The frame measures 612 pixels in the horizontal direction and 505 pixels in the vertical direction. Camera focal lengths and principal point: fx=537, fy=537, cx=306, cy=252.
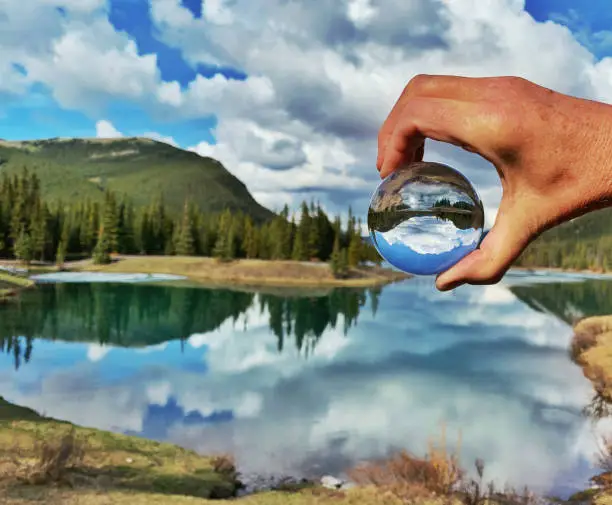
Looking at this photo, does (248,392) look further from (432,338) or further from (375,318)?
(375,318)

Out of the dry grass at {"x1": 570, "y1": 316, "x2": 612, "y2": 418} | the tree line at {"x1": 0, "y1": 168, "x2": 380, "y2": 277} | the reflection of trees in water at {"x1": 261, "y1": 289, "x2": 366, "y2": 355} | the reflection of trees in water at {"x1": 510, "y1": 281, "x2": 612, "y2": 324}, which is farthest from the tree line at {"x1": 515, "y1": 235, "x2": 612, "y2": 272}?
the dry grass at {"x1": 570, "y1": 316, "x2": 612, "y2": 418}

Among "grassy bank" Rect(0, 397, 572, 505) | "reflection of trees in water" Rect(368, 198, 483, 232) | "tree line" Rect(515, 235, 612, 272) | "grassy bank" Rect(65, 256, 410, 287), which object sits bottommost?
"grassy bank" Rect(0, 397, 572, 505)

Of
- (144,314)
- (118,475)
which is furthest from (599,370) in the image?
(144,314)

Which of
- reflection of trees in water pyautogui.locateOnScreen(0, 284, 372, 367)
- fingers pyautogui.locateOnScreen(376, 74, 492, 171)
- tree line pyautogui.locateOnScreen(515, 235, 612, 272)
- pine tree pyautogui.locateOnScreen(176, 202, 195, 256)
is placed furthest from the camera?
tree line pyautogui.locateOnScreen(515, 235, 612, 272)

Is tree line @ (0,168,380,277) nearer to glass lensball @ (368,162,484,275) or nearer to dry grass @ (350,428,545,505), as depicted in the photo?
dry grass @ (350,428,545,505)

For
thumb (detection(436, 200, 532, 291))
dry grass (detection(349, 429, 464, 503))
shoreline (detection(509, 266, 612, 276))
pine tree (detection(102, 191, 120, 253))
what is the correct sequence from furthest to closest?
shoreline (detection(509, 266, 612, 276)) < pine tree (detection(102, 191, 120, 253)) < dry grass (detection(349, 429, 464, 503)) < thumb (detection(436, 200, 532, 291))

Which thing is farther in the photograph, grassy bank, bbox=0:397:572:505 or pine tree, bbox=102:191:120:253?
pine tree, bbox=102:191:120:253
